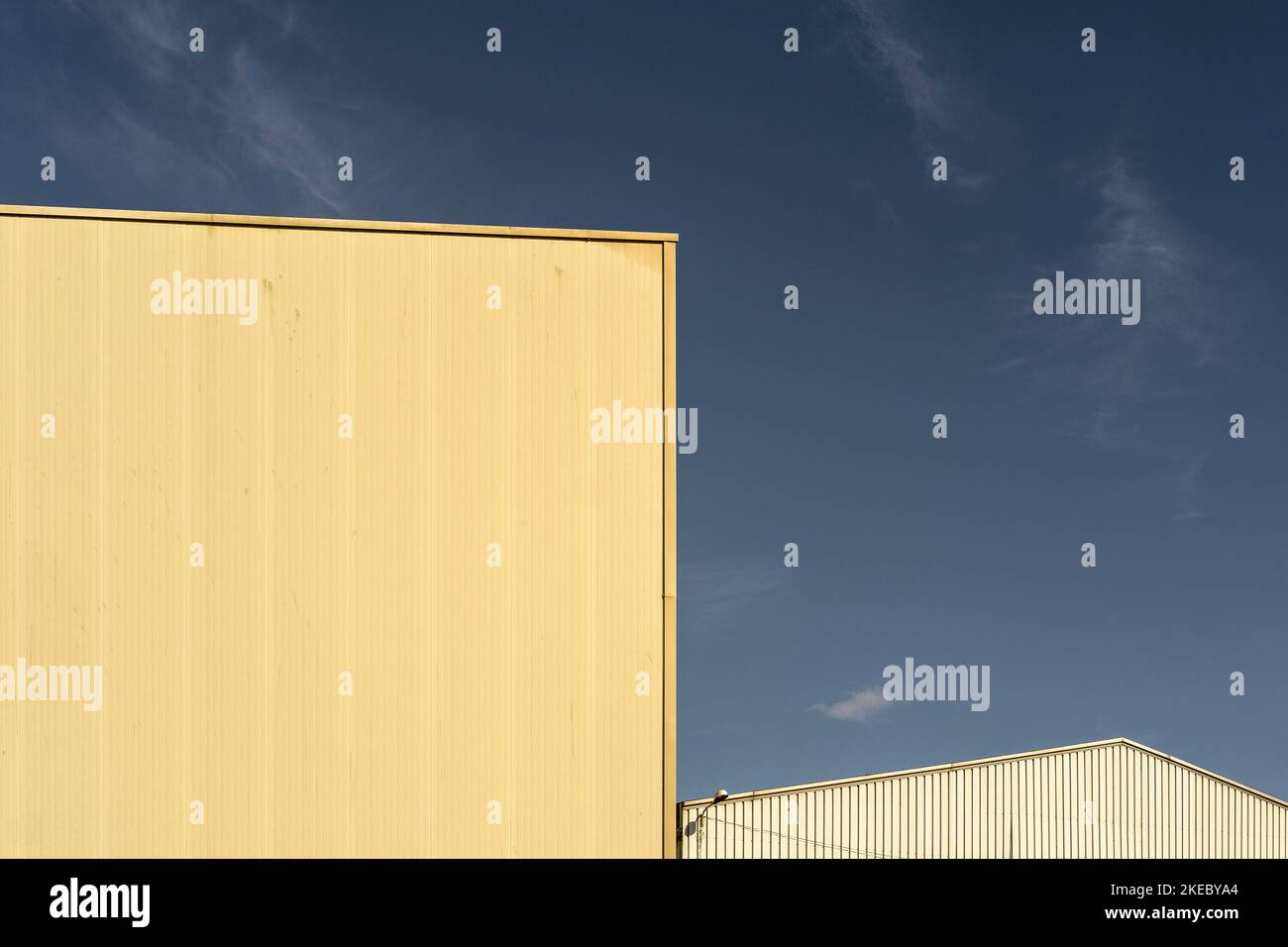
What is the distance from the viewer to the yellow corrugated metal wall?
38.8 feet

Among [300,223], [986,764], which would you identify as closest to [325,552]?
[300,223]

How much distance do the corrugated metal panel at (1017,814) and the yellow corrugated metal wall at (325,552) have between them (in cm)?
811

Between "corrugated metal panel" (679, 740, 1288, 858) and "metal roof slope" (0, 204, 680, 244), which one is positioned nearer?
"metal roof slope" (0, 204, 680, 244)

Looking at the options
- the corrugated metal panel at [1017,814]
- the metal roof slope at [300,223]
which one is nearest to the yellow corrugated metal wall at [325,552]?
the metal roof slope at [300,223]

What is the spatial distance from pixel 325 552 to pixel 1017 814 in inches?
708

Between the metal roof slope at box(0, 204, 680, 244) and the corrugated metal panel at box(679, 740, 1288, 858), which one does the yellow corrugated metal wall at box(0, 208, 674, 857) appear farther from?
the corrugated metal panel at box(679, 740, 1288, 858)

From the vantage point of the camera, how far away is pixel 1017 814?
22453 millimetres

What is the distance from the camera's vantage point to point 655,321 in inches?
510

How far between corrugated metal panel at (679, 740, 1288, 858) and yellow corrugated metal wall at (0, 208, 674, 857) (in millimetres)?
8106

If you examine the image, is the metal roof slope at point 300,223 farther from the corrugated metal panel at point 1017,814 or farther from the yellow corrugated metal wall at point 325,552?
the corrugated metal panel at point 1017,814

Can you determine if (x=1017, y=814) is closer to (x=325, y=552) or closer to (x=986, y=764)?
(x=986, y=764)

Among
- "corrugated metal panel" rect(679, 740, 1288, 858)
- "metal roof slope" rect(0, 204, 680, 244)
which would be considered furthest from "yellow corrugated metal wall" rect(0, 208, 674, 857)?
"corrugated metal panel" rect(679, 740, 1288, 858)

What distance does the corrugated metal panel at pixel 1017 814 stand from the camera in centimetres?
1992

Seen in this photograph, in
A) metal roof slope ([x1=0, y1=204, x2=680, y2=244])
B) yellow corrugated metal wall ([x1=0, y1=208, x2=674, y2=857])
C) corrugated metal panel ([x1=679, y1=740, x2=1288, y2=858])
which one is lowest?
corrugated metal panel ([x1=679, y1=740, x2=1288, y2=858])
